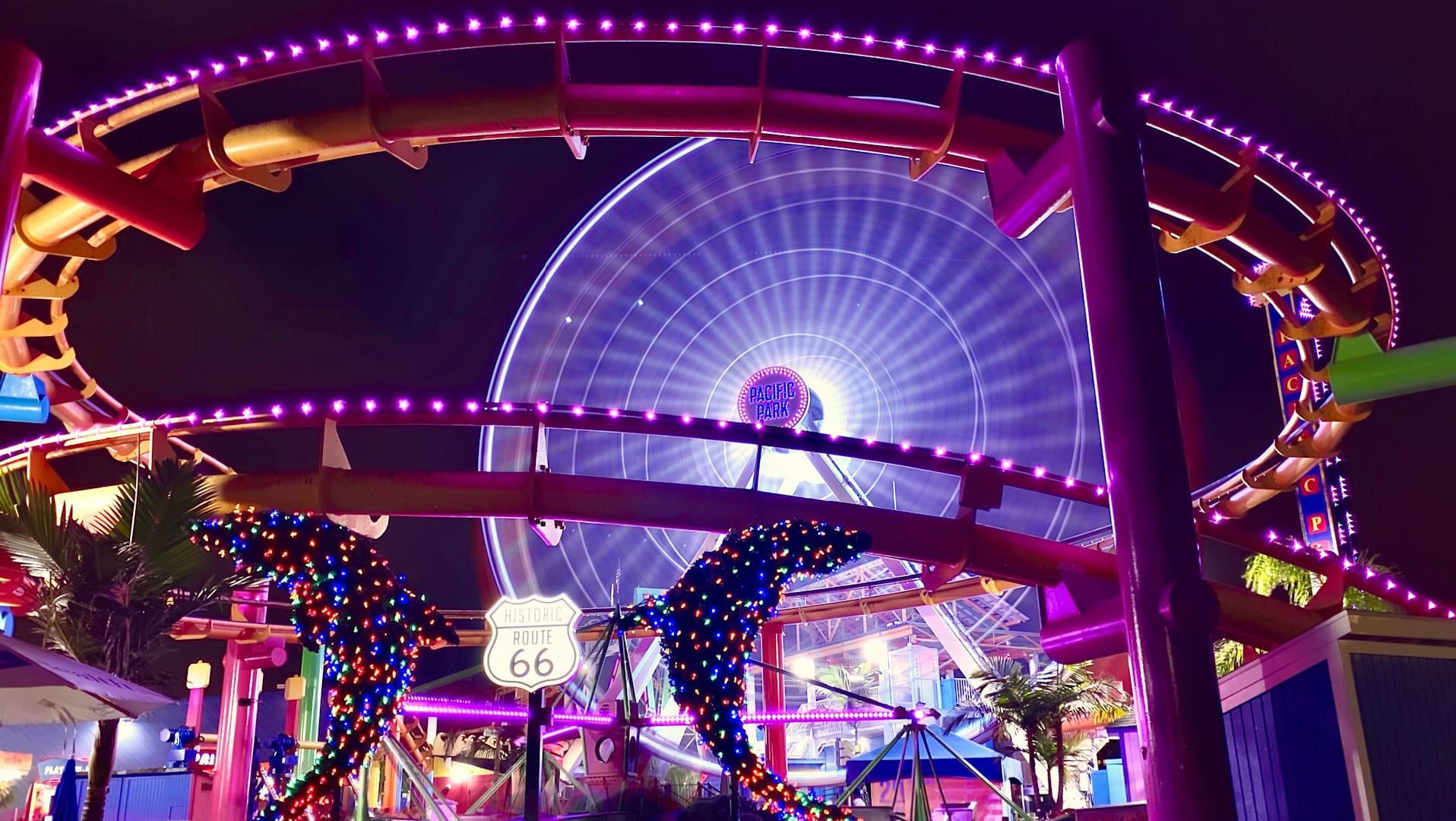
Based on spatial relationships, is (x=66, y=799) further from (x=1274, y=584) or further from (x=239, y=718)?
(x=1274, y=584)

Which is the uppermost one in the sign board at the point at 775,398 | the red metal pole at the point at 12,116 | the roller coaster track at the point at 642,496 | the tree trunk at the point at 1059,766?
the sign board at the point at 775,398

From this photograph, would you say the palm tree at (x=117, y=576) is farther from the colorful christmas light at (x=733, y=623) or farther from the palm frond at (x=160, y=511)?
the colorful christmas light at (x=733, y=623)

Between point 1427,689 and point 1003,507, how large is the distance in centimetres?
1649

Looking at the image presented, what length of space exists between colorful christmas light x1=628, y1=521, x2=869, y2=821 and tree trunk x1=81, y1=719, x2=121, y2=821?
3071mm

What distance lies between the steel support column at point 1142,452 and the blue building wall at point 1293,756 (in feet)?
1.28

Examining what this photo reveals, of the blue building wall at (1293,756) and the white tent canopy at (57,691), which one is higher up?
the white tent canopy at (57,691)

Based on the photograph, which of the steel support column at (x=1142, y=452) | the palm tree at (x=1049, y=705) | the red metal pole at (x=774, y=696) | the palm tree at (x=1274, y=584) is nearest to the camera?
the steel support column at (x=1142, y=452)

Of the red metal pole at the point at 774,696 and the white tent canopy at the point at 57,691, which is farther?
the red metal pole at the point at 774,696

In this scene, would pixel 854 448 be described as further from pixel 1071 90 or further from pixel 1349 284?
pixel 1349 284

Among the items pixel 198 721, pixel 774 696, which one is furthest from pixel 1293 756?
pixel 198 721

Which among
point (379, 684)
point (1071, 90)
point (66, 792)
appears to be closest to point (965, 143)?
point (1071, 90)

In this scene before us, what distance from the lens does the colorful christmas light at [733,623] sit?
18.0ft

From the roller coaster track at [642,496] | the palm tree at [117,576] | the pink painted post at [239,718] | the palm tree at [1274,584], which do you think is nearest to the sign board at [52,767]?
the pink painted post at [239,718]

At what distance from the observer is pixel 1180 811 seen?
A: 486cm
